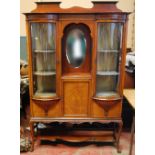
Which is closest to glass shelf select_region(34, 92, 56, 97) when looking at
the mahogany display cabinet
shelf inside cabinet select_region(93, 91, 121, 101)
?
the mahogany display cabinet

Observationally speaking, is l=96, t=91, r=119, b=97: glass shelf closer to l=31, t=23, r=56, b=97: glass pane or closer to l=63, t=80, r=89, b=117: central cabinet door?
l=63, t=80, r=89, b=117: central cabinet door

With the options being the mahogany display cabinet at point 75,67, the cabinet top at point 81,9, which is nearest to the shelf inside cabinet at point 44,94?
the mahogany display cabinet at point 75,67

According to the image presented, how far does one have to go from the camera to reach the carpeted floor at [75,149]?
2.38 m

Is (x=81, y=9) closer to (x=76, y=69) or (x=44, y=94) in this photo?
(x=76, y=69)

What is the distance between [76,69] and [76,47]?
0.24 m

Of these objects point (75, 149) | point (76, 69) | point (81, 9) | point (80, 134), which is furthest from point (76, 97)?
point (81, 9)

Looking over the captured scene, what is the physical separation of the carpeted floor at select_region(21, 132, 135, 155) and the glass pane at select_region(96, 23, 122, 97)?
640mm

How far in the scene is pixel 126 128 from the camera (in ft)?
9.61

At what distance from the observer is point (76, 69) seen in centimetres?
237

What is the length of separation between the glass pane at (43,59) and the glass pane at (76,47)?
18 cm

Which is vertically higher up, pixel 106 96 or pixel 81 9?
pixel 81 9

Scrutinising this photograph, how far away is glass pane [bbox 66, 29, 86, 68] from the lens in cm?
230
